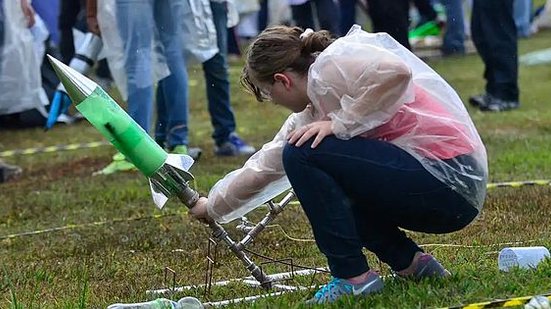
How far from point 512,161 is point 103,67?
5.99m

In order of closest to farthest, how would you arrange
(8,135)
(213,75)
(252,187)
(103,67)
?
(252,187) < (213,75) < (8,135) < (103,67)

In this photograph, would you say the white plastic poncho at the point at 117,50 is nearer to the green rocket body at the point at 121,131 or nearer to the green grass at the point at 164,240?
the green grass at the point at 164,240

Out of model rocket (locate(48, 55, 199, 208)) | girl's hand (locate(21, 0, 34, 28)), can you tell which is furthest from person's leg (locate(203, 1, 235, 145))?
model rocket (locate(48, 55, 199, 208))

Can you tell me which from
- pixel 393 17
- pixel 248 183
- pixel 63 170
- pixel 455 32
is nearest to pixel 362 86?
pixel 248 183

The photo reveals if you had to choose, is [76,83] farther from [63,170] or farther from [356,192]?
[63,170]

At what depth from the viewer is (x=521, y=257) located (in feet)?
10.5

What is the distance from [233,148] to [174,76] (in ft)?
1.91

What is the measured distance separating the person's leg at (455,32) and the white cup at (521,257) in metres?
9.38

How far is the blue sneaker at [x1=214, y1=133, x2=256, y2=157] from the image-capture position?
646 cm

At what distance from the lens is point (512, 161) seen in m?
5.57

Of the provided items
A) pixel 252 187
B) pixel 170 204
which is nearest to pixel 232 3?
pixel 170 204

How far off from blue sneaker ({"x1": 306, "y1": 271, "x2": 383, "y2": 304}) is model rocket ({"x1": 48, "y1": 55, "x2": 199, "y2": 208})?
0.50 meters

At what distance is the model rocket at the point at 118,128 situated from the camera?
2.93 metres

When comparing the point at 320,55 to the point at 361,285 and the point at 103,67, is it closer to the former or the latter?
the point at 361,285
